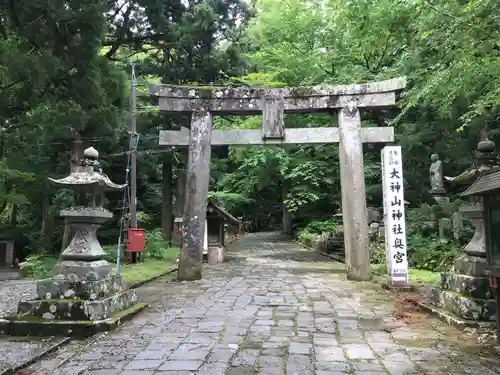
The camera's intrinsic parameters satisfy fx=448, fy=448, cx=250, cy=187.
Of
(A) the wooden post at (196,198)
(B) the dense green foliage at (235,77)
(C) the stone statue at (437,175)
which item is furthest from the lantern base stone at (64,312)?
(C) the stone statue at (437,175)

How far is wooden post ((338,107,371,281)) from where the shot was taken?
11016mm

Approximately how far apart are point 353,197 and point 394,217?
1.39 meters

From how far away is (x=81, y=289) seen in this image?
19.6 feet

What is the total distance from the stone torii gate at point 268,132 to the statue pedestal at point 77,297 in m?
4.82

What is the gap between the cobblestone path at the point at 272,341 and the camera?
4363 millimetres

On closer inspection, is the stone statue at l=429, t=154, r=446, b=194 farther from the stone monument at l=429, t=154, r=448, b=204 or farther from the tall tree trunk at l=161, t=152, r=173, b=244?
the tall tree trunk at l=161, t=152, r=173, b=244

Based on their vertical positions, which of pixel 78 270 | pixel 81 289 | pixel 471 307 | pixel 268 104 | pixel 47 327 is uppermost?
pixel 268 104

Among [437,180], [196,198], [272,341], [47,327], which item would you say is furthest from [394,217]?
[47,327]

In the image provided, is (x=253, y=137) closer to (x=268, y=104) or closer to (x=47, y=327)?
(x=268, y=104)

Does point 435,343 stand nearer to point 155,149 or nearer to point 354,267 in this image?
point 354,267

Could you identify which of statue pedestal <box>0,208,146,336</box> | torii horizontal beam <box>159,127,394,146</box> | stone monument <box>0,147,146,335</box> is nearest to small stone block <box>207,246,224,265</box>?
torii horizontal beam <box>159,127,394,146</box>

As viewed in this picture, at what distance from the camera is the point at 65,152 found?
17.6 meters

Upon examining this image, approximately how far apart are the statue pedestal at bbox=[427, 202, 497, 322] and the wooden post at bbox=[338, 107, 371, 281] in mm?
4104

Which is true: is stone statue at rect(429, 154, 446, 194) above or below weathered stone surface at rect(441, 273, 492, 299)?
above
